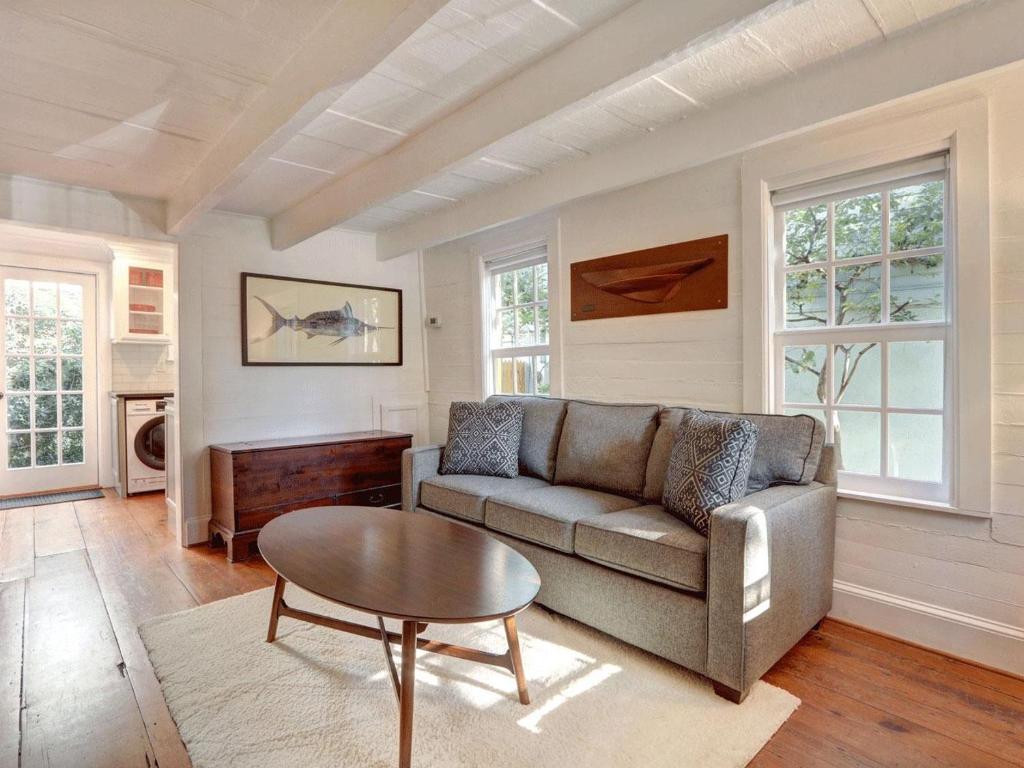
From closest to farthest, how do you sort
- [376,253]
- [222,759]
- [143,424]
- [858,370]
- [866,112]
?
[222,759] → [866,112] → [858,370] → [376,253] → [143,424]

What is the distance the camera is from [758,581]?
72.8 inches

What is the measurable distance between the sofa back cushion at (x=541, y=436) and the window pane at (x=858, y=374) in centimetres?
142

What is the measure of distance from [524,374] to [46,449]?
15.0 ft

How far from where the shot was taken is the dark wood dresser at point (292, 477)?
10.9 ft

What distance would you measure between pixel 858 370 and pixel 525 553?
1.73 metres

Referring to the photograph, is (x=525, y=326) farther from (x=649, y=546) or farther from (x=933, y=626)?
(x=933, y=626)

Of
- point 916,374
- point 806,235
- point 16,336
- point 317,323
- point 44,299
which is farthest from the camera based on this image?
point 44,299

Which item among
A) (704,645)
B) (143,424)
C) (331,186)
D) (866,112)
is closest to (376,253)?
(331,186)

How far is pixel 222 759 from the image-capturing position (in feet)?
5.19

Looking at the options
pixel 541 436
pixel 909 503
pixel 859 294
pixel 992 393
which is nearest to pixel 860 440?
pixel 909 503

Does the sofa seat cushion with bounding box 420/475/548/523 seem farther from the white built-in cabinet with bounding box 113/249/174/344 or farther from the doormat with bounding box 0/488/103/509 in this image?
the doormat with bounding box 0/488/103/509

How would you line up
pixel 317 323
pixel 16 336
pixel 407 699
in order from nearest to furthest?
pixel 407 699 < pixel 317 323 < pixel 16 336

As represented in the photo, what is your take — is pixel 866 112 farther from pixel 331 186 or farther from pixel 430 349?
pixel 430 349

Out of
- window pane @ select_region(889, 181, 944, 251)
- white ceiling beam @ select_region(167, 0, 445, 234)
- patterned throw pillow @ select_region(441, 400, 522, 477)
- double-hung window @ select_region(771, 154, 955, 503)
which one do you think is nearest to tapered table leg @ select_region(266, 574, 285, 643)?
patterned throw pillow @ select_region(441, 400, 522, 477)
